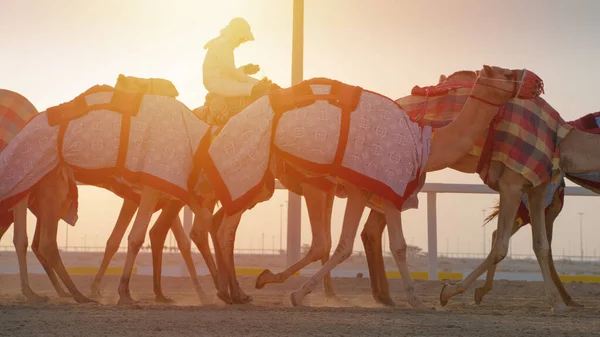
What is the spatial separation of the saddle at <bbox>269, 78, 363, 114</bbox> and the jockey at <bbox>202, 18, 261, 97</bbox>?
131 cm

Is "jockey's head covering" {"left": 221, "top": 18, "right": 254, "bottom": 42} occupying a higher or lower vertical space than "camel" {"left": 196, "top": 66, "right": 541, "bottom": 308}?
higher

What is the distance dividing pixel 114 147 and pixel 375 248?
315 centimetres

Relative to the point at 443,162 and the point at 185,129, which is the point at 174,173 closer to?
the point at 185,129

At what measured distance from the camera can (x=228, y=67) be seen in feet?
35.4

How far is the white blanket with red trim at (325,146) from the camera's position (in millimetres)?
8711

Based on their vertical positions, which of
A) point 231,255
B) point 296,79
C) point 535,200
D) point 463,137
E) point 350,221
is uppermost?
point 296,79

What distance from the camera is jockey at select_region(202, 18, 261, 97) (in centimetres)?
1047

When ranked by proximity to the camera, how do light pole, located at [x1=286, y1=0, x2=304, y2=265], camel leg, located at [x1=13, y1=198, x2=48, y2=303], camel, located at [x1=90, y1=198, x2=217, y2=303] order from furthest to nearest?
light pole, located at [x1=286, y1=0, x2=304, y2=265] < camel, located at [x1=90, y1=198, x2=217, y2=303] < camel leg, located at [x1=13, y1=198, x2=48, y2=303]

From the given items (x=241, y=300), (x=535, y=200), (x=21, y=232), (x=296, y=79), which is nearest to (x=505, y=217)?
(x=535, y=200)

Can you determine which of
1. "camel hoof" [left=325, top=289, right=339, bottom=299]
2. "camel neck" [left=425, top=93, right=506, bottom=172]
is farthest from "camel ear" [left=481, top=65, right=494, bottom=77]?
"camel hoof" [left=325, top=289, right=339, bottom=299]

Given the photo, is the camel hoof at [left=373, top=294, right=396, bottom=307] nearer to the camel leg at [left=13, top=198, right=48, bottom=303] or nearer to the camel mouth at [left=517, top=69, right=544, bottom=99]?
the camel mouth at [left=517, top=69, right=544, bottom=99]

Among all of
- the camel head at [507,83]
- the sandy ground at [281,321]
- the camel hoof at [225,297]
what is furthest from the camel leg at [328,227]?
the camel head at [507,83]

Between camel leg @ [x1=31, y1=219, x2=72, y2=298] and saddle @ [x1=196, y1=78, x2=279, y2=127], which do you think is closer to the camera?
camel leg @ [x1=31, y1=219, x2=72, y2=298]

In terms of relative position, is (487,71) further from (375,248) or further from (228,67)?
(228,67)
